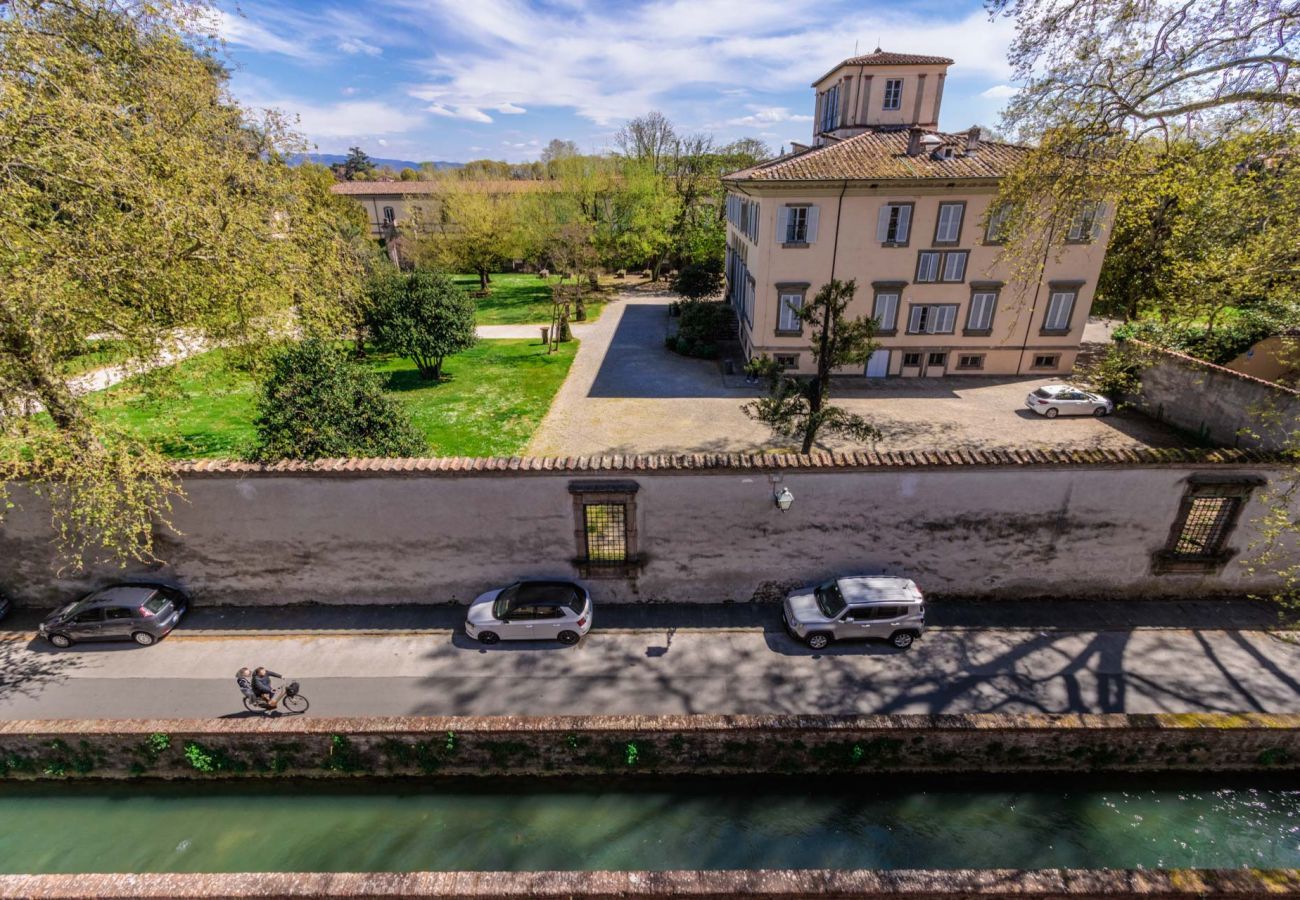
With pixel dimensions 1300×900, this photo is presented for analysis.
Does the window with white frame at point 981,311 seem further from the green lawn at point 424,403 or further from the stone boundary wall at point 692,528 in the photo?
the green lawn at point 424,403

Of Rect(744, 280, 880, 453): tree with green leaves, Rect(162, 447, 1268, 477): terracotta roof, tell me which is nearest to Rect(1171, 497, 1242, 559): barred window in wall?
Rect(162, 447, 1268, 477): terracotta roof

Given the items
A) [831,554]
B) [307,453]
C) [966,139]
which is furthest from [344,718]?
[966,139]

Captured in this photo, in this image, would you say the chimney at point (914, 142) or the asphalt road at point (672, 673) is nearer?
the asphalt road at point (672, 673)

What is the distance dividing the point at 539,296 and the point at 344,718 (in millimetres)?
46171

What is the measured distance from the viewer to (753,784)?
1012 centimetres

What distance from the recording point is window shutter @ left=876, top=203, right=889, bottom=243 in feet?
86.0

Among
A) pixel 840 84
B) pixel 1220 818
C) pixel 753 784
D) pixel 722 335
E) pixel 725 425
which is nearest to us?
pixel 1220 818

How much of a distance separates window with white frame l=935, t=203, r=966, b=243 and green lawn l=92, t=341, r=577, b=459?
19183 mm

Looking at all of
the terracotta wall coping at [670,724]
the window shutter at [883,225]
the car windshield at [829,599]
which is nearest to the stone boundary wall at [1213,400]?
the terracotta wall coping at [670,724]

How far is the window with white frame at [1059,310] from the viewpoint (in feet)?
89.9

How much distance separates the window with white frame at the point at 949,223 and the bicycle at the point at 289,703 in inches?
1139

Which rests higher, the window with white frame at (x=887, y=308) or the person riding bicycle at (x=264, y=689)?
the window with white frame at (x=887, y=308)

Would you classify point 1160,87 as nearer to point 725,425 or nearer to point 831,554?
point 831,554

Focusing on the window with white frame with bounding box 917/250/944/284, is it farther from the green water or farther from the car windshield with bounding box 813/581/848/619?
the green water
